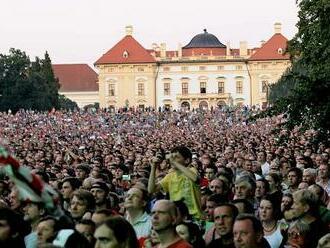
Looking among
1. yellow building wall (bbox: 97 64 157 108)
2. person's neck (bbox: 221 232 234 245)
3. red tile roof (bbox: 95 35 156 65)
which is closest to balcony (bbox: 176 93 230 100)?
yellow building wall (bbox: 97 64 157 108)

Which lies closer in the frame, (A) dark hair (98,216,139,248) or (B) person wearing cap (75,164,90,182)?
(A) dark hair (98,216,139,248)

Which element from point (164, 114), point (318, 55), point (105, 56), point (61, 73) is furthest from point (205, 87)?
point (318, 55)

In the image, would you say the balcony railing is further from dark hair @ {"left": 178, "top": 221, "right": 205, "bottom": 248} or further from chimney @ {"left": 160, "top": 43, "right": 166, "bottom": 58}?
dark hair @ {"left": 178, "top": 221, "right": 205, "bottom": 248}

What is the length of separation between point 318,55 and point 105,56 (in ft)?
374

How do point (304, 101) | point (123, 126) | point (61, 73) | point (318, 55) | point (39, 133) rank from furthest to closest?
1. point (61, 73)
2. point (123, 126)
3. point (39, 133)
4. point (318, 55)
5. point (304, 101)

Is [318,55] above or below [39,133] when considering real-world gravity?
above

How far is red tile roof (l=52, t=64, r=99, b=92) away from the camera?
168125 mm

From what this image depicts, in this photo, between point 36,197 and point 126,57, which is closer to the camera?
point 36,197

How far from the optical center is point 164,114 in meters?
71.9

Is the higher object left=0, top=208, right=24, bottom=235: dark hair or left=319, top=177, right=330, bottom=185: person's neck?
left=0, top=208, right=24, bottom=235: dark hair

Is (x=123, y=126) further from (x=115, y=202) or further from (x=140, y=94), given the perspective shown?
→ (x=140, y=94)

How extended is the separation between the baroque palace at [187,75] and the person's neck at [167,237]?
131m

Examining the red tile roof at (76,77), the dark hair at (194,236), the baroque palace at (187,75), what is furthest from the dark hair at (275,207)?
the red tile roof at (76,77)

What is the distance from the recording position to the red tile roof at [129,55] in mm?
138000
